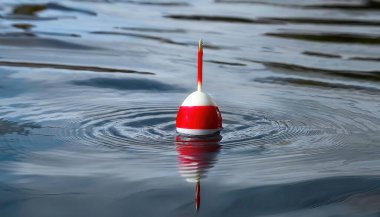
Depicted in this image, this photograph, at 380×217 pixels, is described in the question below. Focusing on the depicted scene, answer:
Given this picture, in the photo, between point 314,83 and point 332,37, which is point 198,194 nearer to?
point 314,83

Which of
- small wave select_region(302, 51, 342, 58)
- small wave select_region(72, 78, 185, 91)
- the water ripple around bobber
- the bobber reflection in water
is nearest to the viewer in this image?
the bobber reflection in water

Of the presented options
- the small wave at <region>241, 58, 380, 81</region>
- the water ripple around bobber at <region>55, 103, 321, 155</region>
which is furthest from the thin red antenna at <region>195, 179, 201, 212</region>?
the small wave at <region>241, 58, 380, 81</region>

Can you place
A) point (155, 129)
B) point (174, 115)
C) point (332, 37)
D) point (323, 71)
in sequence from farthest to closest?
point (332, 37)
point (323, 71)
point (174, 115)
point (155, 129)

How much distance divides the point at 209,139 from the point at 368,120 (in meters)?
1.28

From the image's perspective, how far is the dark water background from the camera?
428 cm

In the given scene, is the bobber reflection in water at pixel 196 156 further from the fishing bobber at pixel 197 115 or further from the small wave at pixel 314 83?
the small wave at pixel 314 83

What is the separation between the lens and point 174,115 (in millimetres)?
6242

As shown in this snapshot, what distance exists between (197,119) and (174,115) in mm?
852

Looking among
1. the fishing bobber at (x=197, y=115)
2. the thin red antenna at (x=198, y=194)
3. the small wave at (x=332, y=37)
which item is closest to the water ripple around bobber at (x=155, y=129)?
the fishing bobber at (x=197, y=115)

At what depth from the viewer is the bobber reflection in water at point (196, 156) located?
182 inches

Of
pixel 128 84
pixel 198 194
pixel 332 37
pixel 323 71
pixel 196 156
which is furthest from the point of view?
pixel 332 37

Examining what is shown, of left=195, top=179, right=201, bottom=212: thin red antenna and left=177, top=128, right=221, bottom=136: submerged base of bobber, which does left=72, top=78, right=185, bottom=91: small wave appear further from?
left=195, top=179, right=201, bottom=212: thin red antenna

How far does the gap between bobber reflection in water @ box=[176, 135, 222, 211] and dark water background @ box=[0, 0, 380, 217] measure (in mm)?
16

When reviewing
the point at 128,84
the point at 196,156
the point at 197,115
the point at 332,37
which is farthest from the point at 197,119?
the point at 332,37
